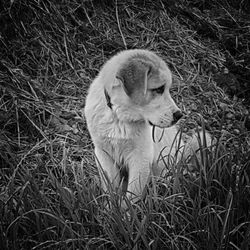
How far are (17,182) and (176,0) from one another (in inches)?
163

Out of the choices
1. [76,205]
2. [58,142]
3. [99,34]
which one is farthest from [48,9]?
[76,205]

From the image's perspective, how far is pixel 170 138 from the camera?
512cm

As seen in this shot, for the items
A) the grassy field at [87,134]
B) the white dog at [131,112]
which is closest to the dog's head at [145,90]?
the white dog at [131,112]

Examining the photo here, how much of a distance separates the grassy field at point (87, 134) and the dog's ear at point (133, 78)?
0.57 metres

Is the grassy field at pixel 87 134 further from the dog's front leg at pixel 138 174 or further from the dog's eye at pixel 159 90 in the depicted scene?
the dog's eye at pixel 159 90

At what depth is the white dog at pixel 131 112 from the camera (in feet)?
14.5

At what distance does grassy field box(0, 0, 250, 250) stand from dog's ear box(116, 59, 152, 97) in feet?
1.86

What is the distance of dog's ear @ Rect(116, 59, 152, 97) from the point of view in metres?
4.34

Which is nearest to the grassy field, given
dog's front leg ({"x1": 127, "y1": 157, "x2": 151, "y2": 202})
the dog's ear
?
dog's front leg ({"x1": 127, "y1": 157, "x2": 151, "y2": 202})

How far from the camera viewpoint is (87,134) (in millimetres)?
5973

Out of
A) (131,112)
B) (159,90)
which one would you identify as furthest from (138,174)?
(159,90)

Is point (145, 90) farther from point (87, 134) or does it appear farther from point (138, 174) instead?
point (87, 134)

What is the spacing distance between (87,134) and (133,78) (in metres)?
1.76

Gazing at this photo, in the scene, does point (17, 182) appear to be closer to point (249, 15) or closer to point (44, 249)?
point (44, 249)
